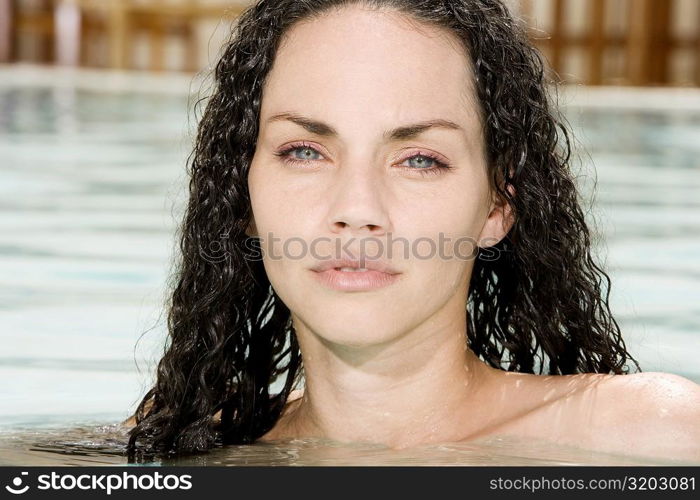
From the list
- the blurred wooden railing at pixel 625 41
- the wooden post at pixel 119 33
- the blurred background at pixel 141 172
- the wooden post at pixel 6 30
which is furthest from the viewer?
the wooden post at pixel 6 30

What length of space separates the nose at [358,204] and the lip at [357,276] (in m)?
0.05

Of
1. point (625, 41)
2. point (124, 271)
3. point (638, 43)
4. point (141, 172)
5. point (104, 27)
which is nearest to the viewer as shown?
point (124, 271)

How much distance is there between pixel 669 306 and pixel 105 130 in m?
6.41

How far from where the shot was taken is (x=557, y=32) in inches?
586

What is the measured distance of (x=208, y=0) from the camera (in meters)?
15.7

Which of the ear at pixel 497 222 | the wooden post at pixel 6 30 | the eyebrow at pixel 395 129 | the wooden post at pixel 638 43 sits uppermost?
the wooden post at pixel 6 30

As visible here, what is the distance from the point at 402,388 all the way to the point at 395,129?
0.47 meters

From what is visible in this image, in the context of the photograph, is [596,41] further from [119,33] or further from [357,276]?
[357,276]

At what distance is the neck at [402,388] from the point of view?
239cm

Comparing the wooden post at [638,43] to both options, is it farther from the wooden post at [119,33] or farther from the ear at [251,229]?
the ear at [251,229]

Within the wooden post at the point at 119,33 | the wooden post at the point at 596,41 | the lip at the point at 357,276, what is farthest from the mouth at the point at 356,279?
the wooden post at the point at 119,33

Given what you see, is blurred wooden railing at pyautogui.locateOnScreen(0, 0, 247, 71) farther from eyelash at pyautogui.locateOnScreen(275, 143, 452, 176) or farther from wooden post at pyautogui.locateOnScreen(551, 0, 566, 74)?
eyelash at pyautogui.locateOnScreen(275, 143, 452, 176)

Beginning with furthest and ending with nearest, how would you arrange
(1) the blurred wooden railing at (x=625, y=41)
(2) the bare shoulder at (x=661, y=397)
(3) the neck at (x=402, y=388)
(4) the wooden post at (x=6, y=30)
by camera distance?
(4) the wooden post at (x=6, y=30), (1) the blurred wooden railing at (x=625, y=41), (3) the neck at (x=402, y=388), (2) the bare shoulder at (x=661, y=397)

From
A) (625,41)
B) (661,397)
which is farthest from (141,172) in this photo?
(625,41)
